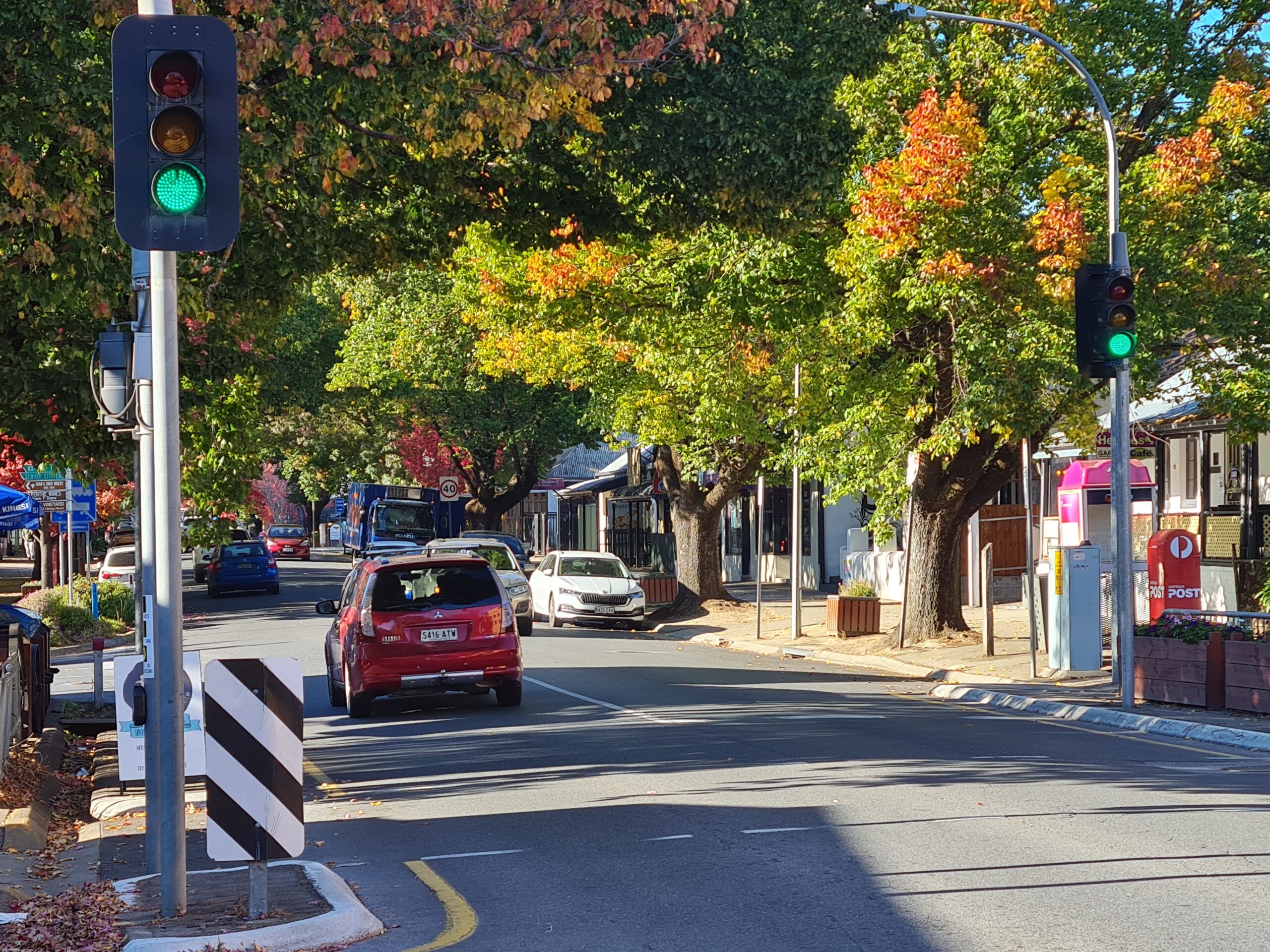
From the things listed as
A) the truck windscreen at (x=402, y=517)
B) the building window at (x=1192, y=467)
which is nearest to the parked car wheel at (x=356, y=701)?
the building window at (x=1192, y=467)

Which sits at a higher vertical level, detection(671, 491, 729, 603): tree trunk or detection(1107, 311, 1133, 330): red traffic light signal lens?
detection(1107, 311, 1133, 330): red traffic light signal lens

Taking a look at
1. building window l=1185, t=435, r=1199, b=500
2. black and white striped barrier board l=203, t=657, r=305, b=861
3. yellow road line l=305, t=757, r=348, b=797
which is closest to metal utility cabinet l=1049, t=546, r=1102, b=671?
yellow road line l=305, t=757, r=348, b=797

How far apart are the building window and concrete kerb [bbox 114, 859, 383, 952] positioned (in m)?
24.0

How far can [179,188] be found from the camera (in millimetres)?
7086

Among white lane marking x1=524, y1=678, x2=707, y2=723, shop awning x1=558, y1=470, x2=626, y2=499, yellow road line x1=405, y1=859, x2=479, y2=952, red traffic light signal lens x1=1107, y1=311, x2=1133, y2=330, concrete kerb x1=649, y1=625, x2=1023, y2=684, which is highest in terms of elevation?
red traffic light signal lens x1=1107, y1=311, x2=1133, y2=330

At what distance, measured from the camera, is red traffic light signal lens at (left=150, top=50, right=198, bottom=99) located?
710 centimetres

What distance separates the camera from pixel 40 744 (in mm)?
14742

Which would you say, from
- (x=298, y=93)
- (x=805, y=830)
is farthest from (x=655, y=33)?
(x=805, y=830)

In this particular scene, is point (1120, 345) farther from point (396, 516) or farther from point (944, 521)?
point (396, 516)

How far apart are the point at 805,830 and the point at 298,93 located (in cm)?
651

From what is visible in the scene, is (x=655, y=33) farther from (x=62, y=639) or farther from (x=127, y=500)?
(x=127, y=500)

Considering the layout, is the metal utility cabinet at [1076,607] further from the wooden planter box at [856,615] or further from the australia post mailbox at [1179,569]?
the wooden planter box at [856,615]

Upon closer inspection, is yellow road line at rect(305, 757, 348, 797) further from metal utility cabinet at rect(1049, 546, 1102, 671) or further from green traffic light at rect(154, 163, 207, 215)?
metal utility cabinet at rect(1049, 546, 1102, 671)

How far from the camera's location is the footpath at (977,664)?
49.5 ft
